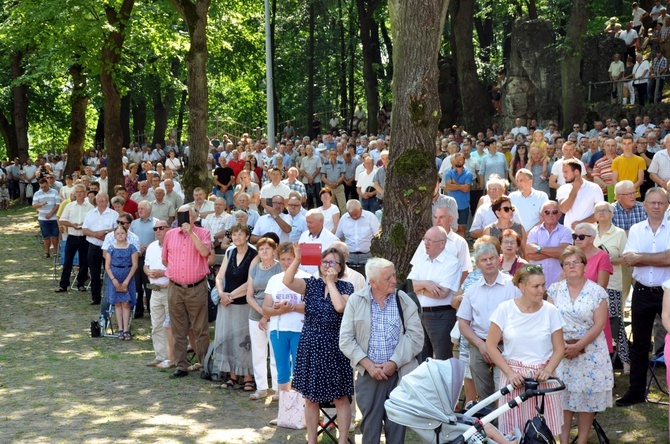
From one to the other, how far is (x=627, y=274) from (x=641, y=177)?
4.04 m

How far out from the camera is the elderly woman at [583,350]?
8.38 meters

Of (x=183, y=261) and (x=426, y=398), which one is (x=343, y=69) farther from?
(x=426, y=398)

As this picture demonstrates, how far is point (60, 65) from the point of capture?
27.0m

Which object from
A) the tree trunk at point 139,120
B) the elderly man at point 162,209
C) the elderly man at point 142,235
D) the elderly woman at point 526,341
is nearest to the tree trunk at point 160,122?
the tree trunk at point 139,120

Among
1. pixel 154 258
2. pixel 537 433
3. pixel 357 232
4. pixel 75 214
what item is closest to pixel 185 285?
pixel 154 258

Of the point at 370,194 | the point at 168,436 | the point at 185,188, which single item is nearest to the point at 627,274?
the point at 168,436

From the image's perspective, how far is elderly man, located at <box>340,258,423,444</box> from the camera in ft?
27.0

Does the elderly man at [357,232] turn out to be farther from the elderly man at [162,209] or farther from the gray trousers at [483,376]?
the elderly man at [162,209]

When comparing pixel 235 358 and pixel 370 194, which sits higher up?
pixel 370 194

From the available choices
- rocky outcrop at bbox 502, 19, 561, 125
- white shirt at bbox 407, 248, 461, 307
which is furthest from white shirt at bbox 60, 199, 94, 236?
rocky outcrop at bbox 502, 19, 561, 125

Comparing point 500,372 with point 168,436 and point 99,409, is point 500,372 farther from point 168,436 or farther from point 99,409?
point 99,409

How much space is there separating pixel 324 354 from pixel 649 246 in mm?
3286

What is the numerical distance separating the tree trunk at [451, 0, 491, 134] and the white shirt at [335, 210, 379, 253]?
19.3 metres

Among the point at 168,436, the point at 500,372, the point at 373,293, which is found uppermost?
the point at 373,293
